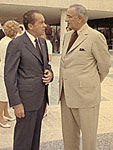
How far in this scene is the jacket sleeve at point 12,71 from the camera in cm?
245

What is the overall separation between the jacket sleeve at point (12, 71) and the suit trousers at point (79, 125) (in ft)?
2.42

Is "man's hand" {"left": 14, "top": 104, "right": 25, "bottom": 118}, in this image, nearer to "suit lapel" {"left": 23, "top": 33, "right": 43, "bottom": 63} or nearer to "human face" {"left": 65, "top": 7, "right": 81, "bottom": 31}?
"suit lapel" {"left": 23, "top": 33, "right": 43, "bottom": 63}

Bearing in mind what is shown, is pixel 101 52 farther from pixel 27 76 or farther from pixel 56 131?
pixel 56 131

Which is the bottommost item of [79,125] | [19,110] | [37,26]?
[79,125]

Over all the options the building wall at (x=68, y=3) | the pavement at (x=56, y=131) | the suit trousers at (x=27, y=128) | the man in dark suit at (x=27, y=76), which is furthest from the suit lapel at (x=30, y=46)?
the building wall at (x=68, y=3)

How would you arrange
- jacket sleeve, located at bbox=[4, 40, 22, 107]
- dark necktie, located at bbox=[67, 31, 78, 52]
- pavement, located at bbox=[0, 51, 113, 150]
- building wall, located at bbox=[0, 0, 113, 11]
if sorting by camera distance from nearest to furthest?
jacket sleeve, located at bbox=[4, 40, 22, 107] < dark necktie, located at bbox=[67, 31, 78, 52] < pavement, located at bbox=[0, 51, 113, 150] < building wall, located at bbox=[0, 0, 113, 11]

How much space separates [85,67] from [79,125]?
0.78 metres

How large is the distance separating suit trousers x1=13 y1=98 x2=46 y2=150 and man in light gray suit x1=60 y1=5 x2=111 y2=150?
372 mm

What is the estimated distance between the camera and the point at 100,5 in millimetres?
20438

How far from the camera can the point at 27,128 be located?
2.75 meters

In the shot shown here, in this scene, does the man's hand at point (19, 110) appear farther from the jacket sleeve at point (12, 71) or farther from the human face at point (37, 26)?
the human face at point (37, 26)

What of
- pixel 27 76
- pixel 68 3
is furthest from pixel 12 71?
pixel 68 3

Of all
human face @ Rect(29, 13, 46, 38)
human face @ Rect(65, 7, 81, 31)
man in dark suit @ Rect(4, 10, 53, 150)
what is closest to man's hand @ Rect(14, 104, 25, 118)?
man in dark suit @ Rect(4, 10, 53, 150)

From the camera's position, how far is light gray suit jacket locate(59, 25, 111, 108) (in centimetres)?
264
